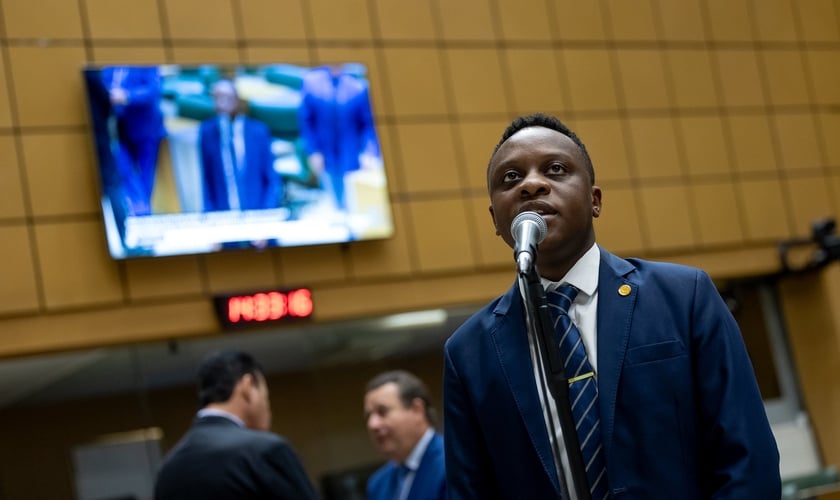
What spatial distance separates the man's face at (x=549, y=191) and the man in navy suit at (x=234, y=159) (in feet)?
17.4

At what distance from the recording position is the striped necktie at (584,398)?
6.64 feet

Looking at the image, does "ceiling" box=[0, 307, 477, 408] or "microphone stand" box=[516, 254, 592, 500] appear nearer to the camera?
"microphone stand" box=[516, 254, 592, 500]

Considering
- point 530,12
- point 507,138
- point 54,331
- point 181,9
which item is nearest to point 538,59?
point 530,12

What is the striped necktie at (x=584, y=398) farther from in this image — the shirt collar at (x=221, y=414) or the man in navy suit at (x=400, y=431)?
the shirt collar at (x=221, y=414)

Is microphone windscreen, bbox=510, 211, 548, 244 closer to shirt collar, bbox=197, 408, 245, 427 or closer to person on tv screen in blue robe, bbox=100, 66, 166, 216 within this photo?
shirt collar, bbox=197, 408, 245, 427

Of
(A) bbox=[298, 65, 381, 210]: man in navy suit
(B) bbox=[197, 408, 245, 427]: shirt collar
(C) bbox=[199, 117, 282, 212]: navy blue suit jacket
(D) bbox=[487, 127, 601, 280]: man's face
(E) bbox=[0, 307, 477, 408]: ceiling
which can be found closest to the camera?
(D) bbox=[487, 127, 601, 280]: man's face

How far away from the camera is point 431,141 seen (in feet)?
26.8

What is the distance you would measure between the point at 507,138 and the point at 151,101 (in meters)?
5.38

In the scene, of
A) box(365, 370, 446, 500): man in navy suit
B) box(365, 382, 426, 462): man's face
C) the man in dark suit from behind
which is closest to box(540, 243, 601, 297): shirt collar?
the man in dark suit from behind

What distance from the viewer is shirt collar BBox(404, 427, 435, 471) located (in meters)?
4.76

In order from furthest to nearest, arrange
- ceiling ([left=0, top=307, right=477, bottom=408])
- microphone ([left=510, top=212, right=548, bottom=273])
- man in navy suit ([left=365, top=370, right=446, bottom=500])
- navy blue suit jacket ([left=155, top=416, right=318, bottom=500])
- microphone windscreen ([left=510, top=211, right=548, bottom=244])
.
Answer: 1. ceiling ([left=0, top=307, right=477, bottom=408])
2. man in navy suit ([left=365, top=370, right=446, bottom=500])
3. navy blue suit jacket ([left=155, top=416, right=318, bottom=500])
4. microphone windscreen ([left=510, top=211, right=548, bottom=244])
5. microphone ([left=510, top=212, right=548, bottom=273])

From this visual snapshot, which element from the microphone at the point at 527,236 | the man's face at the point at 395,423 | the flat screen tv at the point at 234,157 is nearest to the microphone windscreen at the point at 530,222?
the microphone at the point at 527,236

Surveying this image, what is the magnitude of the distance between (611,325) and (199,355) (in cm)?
574

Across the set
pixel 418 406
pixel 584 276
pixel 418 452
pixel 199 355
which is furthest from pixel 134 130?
pixel 584 276
